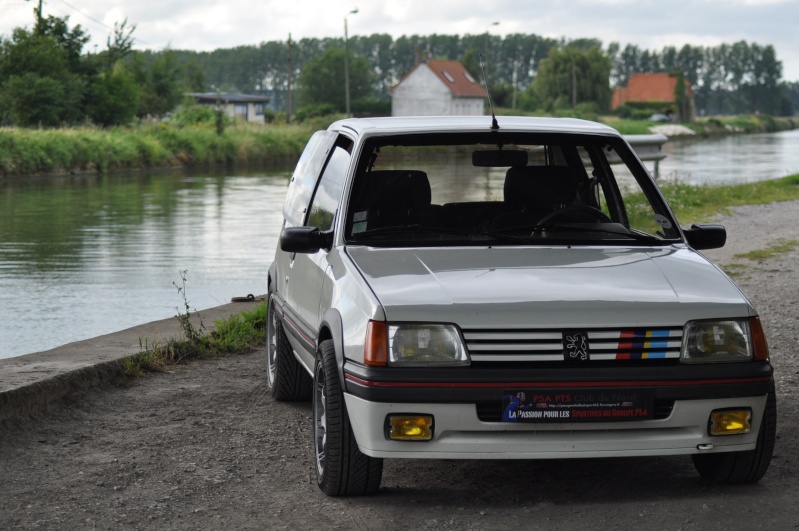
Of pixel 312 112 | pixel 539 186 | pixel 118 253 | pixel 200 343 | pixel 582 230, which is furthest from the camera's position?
pixel 312 112

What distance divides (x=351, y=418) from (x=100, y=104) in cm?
5656

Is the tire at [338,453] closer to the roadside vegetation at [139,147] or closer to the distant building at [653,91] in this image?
the roadside vegetation at [139,147]

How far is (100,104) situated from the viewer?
193ft

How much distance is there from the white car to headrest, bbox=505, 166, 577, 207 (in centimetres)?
31

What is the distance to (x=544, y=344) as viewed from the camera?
4.45 metres

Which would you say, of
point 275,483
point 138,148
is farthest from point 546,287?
point 138,148

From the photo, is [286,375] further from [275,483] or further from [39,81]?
[39,81]

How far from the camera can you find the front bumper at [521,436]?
4.45m

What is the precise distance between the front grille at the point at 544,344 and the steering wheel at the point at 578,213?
1.21 metres

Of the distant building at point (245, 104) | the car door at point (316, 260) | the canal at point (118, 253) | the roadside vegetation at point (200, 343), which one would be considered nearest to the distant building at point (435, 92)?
the distant building at point (245, 104)

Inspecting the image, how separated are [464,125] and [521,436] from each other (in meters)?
1.85

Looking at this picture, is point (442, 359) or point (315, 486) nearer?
point (442, 359)

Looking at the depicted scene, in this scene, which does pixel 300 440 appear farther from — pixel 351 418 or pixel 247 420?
pixel 351 418

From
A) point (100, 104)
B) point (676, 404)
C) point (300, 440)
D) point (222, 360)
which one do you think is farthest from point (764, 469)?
point (100, 104)
